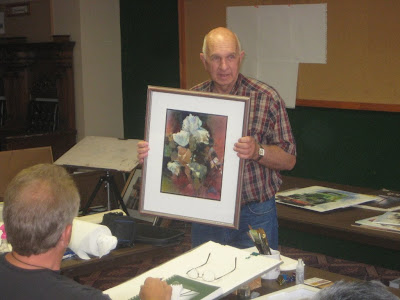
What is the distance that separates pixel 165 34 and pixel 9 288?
490cm

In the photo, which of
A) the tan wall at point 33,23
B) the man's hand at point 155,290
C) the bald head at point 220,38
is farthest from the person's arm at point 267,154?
the tan wall at point 33,23

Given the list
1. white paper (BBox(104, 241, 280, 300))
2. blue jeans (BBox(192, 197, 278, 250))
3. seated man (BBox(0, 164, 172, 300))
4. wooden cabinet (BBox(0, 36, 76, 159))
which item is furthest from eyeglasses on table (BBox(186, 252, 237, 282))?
wooden cabinet (BBox(0, 36, 76, 159))

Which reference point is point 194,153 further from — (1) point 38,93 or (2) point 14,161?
(1) point 38,93

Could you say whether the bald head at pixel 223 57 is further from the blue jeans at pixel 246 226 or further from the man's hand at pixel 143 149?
the blue jeans at pixel 246 226

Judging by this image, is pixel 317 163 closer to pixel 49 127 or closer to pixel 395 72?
pixel 395 72

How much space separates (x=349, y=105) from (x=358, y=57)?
37 cm

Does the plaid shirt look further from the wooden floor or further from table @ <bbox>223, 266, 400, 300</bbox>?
the wooden floor

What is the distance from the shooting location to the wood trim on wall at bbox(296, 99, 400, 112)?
486 cm

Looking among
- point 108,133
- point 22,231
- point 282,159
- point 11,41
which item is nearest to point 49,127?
point 108,133

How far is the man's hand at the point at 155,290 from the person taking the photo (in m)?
2.10

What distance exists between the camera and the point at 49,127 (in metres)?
6.95

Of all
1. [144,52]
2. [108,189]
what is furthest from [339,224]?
[144,52]

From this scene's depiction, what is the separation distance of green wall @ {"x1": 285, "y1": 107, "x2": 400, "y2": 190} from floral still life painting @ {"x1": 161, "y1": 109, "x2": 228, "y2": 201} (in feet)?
7.71

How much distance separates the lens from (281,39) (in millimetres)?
5469
